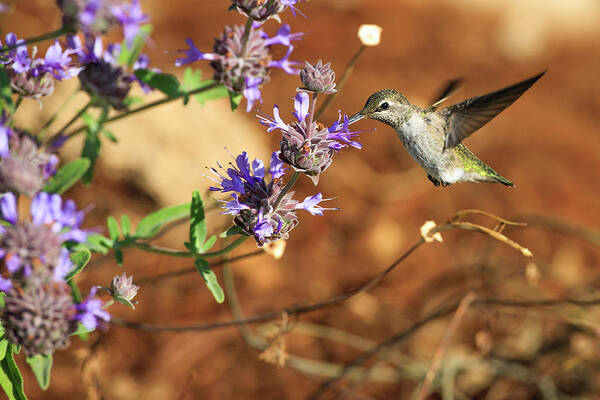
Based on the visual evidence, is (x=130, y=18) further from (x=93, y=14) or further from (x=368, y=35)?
(x=368, y=35)

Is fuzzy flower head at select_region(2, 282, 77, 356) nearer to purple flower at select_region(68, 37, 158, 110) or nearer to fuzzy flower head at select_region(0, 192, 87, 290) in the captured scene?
fuzzy flower head at select_region(0, 192, 87, 290)

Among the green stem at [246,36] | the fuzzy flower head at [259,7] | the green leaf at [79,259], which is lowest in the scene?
the green leaf at [79,259]

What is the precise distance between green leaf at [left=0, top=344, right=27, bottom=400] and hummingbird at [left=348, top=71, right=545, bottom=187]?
1357 millimetres

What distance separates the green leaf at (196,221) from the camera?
218cm

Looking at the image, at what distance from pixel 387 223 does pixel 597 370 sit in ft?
6.62

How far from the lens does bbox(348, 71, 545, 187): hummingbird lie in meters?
1.98

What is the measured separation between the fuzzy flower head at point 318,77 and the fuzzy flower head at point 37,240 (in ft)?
2.38

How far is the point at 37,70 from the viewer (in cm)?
207

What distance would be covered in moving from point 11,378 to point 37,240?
68cm

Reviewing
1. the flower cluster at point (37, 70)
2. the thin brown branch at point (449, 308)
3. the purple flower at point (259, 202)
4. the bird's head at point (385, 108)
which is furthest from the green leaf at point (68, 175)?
the thin brown branch at point (449, 308)

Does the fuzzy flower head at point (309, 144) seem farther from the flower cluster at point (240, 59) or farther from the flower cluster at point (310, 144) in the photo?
the flower cluster at point (240, 59)

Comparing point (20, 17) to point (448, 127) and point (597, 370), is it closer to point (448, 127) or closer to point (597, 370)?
point (448, 127)

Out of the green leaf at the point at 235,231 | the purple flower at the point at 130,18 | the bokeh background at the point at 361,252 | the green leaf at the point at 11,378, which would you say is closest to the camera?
the purple flower at the point at 130,18

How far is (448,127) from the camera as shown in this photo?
2.24m
